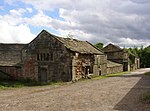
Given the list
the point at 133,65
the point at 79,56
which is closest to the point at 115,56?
the point at 133,65

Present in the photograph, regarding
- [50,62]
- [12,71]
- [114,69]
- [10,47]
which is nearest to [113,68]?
[114,69]

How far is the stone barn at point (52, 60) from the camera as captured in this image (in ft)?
118

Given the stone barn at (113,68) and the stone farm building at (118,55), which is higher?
the stone farm building at (118,55)

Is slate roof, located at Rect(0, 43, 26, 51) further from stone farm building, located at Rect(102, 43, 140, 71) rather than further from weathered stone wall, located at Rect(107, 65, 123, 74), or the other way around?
stone farm building, located at Rect(102, 43, 140, 71)

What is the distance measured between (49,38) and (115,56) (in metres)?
36.4

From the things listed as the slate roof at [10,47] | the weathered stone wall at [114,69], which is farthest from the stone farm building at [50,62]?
the weathered stone wall at [114,69]

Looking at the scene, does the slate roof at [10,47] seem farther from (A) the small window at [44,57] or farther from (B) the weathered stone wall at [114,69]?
(B) the weathered stone wall at [114,69]

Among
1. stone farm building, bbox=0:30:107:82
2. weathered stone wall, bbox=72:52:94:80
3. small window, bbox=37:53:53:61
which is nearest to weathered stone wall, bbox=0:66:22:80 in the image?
stone farm building, bbox=0:30:107:82

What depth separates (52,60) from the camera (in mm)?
36844

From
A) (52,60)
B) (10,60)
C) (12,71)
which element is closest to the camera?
(52,60)

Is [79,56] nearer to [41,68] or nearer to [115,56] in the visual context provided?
[41,68]

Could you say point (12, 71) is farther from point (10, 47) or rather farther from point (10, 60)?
point (10, 47)

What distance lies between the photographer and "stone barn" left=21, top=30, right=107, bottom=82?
35906 mm

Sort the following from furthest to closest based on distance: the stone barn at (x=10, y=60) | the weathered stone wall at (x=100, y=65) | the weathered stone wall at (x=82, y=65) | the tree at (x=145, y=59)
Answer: the tree at (x=145, y=59)
the weathered stone wall at (x=100, y=65)
the stone barn at (x=10, y=60)
the weathered stone wall at (x=82, y=65)
